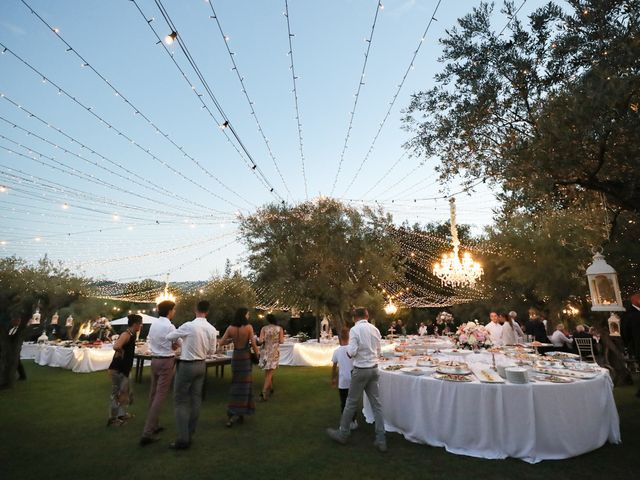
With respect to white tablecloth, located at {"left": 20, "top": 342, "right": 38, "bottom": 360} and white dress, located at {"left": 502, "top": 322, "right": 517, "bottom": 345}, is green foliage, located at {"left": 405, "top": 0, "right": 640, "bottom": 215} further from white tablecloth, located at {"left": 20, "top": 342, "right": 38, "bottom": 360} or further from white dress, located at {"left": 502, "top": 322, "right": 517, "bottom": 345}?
white tablecloth, located at {"left": 20, "top": 342, "right": 38, "bottom": 360}

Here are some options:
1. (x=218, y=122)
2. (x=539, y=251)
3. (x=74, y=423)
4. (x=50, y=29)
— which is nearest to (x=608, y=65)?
(x=218, y=122)

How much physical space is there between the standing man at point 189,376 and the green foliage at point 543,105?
4.64m

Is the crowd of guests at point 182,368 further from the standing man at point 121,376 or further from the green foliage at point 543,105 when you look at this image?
the green foliage at point 543,105

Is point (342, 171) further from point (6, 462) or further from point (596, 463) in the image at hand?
point (6, 462)

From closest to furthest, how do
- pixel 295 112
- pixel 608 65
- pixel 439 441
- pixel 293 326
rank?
pixel 608 65 → pixel 439 441 → pixel 295 112 → pixel 293 326

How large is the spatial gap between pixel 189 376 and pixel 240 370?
147cm

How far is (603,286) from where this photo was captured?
16.4ft

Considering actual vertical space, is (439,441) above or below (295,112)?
below

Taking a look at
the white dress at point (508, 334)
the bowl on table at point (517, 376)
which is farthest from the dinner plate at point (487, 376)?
the white dress at point (508, 334)

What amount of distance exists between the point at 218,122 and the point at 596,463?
296 inches

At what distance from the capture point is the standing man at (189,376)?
4504mm

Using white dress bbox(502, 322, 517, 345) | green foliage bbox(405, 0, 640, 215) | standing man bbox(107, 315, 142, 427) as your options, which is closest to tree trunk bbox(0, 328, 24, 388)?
standing man bbox(107, 315, 142, 427)

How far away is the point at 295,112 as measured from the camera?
6.66 meters

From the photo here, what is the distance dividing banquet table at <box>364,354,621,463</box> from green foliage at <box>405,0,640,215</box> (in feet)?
7.83
